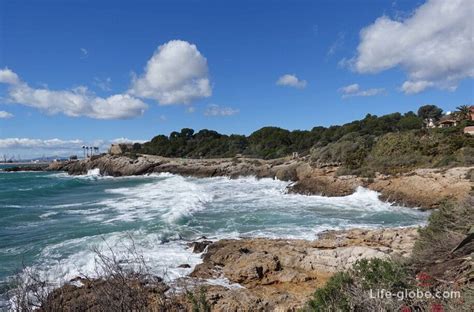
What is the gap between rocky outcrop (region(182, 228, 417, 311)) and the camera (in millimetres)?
7820

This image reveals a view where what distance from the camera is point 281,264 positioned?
1009 centimetres

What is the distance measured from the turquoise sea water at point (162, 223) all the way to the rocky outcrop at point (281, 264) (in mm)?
1166

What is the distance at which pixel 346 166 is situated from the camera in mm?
28828

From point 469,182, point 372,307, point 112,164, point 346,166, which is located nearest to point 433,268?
point 372,307

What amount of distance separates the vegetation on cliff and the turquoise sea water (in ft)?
22.6

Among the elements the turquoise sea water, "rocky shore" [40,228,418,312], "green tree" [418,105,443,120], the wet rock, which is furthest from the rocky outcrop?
"green tree" [418,105,443,120]

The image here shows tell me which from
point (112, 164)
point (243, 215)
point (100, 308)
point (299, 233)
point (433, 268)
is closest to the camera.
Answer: point (100, 308)

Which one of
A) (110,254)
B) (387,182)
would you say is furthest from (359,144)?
(110,254)

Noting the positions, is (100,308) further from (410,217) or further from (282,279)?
A: (410,217)

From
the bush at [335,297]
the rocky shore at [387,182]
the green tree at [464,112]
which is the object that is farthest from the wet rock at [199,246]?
the green tree at [464,112]

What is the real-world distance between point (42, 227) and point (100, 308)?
15289mm

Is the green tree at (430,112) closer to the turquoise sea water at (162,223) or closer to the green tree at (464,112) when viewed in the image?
the green tree at (464,112)

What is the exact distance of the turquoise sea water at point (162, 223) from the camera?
1161cm

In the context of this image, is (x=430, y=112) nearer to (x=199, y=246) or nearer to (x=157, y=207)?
(x=157, y=207)
